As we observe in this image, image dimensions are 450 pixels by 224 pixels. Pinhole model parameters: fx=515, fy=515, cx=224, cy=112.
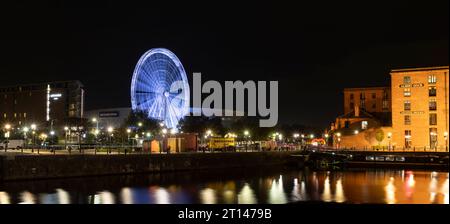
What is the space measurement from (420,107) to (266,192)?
179 feet

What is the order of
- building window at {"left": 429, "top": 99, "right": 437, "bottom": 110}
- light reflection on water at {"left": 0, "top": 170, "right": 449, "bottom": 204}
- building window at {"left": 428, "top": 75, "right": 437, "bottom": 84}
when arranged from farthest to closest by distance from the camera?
building window at {"left": 428, "top": 75, "right": 437, "bottom": 84}, building window at {"left": 429, "top": 99, "right": 437, "bottom": 110}, light reflection on water at {"left": 0, "top": 170, "right": 449, "bottom": 204}

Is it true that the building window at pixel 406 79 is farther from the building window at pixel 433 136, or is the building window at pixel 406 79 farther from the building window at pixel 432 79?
the building window at pixel 433 136

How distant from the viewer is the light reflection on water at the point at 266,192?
39562 millimetres

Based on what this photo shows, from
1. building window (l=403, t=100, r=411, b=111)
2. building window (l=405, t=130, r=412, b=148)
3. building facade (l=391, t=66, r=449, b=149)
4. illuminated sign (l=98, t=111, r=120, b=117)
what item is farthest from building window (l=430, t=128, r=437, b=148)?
illuminated sign (l=98, t=111, r=120, b=117)

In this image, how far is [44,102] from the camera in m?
174

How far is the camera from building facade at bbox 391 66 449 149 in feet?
292

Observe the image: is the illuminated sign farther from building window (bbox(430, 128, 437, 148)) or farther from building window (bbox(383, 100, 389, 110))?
building window (bbox(430, 128, 437, 148))

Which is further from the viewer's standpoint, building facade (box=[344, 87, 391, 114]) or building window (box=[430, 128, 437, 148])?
building facade (box=[344, 87, 391, 114])

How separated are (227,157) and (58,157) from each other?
2777 centimetres

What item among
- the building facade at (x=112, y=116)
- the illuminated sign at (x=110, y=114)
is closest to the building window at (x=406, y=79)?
the building facade at (x=112, y=116)

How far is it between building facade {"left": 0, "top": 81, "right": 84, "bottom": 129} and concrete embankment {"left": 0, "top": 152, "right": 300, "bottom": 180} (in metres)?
109
